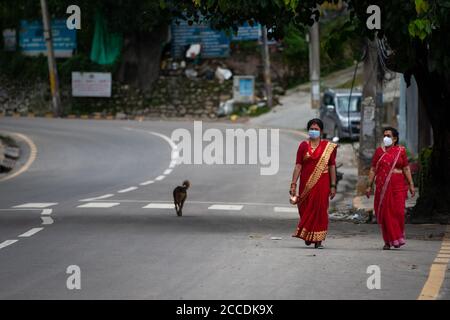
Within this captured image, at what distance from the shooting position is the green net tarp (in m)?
59.1

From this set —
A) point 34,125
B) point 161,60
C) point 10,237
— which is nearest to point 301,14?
point 10,237

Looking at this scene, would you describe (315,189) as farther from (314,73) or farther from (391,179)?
(314,73)

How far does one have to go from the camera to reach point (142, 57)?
193ft

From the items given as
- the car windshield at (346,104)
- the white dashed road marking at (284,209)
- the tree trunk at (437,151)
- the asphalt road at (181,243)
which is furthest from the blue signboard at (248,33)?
the tree trunk at (437,151)

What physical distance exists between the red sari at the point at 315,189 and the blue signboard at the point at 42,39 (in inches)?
1852

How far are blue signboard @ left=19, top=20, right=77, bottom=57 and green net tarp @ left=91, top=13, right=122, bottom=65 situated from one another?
5.91 ft

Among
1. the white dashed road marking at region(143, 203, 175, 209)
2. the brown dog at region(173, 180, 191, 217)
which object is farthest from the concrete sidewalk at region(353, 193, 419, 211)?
the brown dog at region(173, 180, 191, 217)

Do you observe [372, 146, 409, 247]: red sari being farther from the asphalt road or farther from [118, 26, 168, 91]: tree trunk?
[118, 26, 168, 91]: tree trunk

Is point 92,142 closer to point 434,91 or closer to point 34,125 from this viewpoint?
point 34,125

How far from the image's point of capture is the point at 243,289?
1062 cm

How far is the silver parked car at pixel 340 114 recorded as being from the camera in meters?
40.8

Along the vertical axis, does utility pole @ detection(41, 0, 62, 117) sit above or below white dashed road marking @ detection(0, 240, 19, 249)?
above

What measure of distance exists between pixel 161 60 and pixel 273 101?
7.31m

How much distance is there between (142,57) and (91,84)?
122 inches
